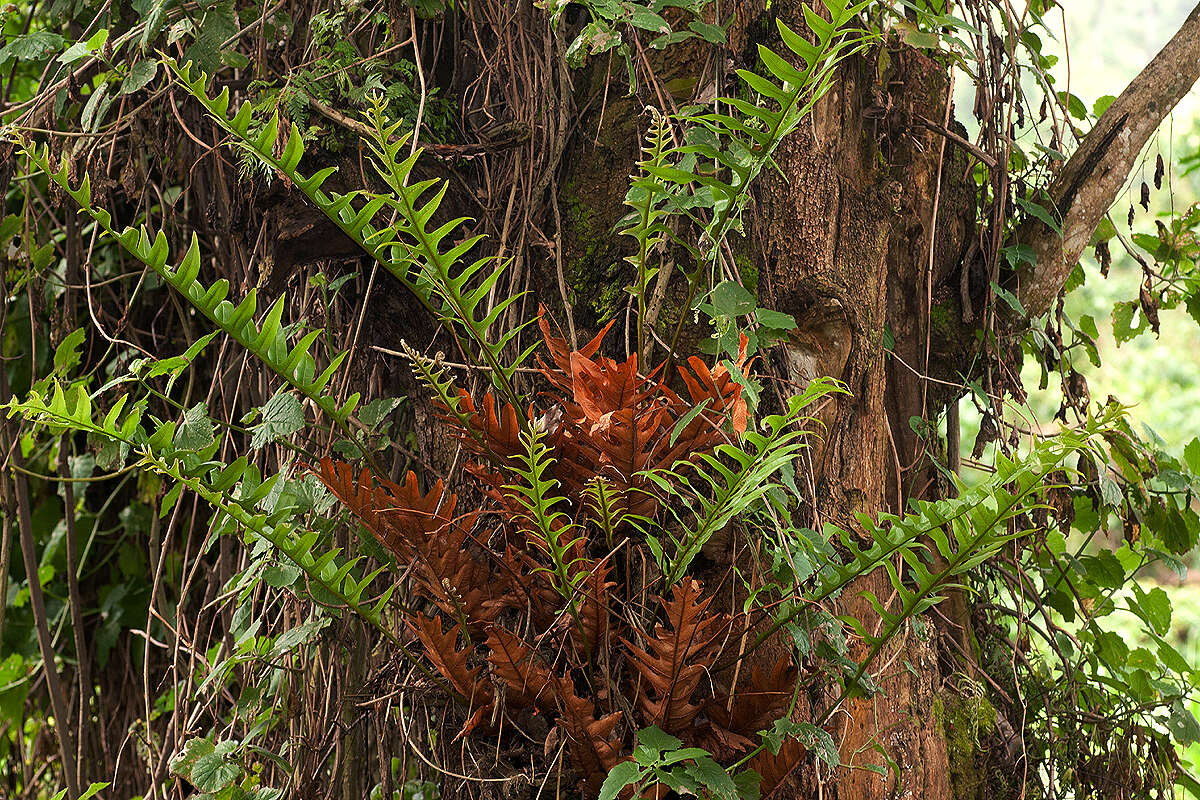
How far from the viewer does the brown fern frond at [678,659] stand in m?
0.88

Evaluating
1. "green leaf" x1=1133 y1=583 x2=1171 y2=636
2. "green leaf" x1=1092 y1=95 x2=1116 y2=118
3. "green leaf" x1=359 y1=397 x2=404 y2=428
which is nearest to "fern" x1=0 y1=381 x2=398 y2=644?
"green leaf" x1=359 y1=397 x2=404 y2=428

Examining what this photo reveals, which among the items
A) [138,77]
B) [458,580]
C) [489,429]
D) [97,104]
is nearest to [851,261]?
[489,429]

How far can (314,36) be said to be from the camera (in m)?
1.21

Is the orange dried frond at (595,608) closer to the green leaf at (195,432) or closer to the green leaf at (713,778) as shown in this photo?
the green leaf at (713,778)

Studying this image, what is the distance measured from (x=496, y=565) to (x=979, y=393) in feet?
2.45

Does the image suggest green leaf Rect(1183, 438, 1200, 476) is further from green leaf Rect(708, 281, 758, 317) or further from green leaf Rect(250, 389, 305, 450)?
green leaf Rect(250, 389, 305, 450)

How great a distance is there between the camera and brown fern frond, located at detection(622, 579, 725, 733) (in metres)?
0.88

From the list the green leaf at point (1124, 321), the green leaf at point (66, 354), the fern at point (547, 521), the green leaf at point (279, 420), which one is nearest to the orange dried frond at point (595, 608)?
the fern at point (547, 521)

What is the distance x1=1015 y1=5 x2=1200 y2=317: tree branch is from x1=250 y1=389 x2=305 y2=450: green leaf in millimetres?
1016

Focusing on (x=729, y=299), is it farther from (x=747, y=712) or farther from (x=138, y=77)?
(x=138, y=77)

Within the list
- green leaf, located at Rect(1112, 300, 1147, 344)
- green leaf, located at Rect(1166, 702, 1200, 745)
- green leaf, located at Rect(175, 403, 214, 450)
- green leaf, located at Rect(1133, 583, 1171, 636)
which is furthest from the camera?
green leaf, located at Rect(1112, 300, 1147, 344)

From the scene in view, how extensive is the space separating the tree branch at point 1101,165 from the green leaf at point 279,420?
1016 millimetres

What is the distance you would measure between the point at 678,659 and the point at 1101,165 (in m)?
0.97

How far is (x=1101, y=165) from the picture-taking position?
1340 mm
